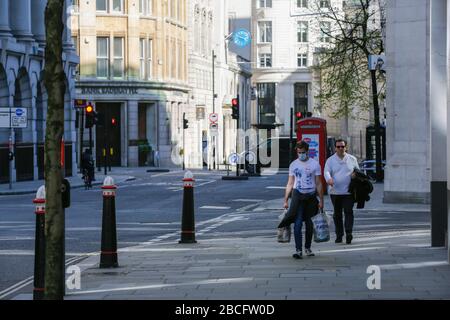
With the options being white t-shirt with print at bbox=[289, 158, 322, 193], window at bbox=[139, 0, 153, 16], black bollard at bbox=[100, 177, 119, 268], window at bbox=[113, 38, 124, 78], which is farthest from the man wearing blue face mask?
window at bbox=[139, 0, 153, 16]

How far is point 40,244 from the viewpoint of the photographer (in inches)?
506

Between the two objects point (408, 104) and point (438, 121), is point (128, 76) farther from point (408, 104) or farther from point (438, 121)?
point (438, 121)

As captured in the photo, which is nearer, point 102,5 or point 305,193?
point 305,193

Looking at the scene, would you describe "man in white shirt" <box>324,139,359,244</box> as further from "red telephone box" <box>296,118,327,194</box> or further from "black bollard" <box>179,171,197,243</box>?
"red telephone box" <box>296,118,327,194</box>

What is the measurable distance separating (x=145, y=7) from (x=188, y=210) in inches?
2571

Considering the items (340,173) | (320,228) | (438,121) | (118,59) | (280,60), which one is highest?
(280,60)

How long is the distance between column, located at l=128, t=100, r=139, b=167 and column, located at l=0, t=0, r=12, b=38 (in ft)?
90.3

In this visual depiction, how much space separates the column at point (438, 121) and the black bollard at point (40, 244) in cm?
796

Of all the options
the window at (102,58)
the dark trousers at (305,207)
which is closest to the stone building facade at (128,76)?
the window at (102,58)

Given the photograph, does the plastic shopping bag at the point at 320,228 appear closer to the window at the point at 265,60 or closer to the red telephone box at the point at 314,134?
the red telephone box at the point at 314,134

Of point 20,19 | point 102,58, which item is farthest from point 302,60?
point 20,19

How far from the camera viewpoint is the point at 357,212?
30.0m

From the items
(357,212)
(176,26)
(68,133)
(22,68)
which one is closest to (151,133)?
(176,26)
